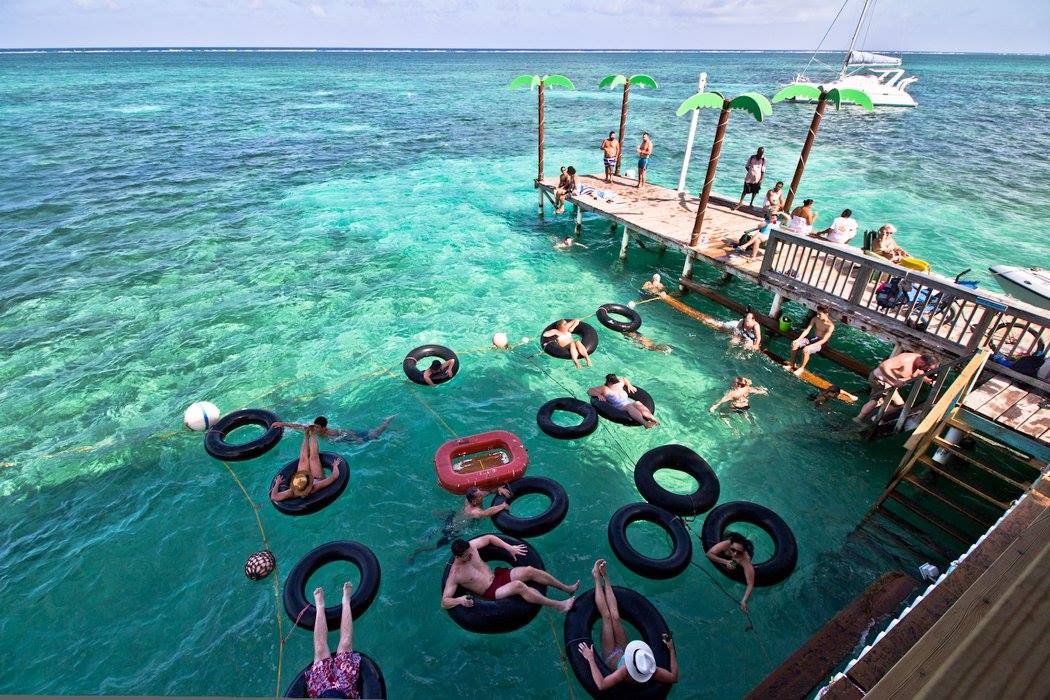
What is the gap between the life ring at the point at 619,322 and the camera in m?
13.8

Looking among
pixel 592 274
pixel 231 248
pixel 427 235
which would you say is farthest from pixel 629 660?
pixel 231 248

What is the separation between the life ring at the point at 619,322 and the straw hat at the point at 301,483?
8.48 metres

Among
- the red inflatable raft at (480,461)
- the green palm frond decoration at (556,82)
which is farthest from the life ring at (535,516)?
the green palm frond decoration at (556,82)

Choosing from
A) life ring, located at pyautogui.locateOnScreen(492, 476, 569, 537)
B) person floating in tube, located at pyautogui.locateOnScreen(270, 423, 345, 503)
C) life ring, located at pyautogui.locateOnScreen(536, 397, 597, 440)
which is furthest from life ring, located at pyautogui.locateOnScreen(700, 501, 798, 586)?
person floating in tube, located at pyautogui.locateOnScreen(270, 423, 345, 503)

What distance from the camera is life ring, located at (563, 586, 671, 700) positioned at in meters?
5.93

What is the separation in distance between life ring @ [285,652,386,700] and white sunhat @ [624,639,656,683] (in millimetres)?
2968

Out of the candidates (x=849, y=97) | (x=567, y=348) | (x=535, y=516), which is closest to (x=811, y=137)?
(x=849, y=97)

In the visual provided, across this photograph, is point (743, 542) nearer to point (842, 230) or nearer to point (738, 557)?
point (738, 557)

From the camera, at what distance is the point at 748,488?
30.8 feet

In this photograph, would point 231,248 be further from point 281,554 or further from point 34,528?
point 281,554

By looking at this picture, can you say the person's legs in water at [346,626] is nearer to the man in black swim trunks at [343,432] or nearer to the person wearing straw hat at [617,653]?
the person wearing straw hat at [617,653]

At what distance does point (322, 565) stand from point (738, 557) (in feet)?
21.1

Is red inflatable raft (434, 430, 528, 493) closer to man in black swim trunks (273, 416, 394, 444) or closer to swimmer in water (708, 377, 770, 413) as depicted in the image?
man in black swim trunks (273, 416, 394, 444)

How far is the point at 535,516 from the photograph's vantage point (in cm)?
851
